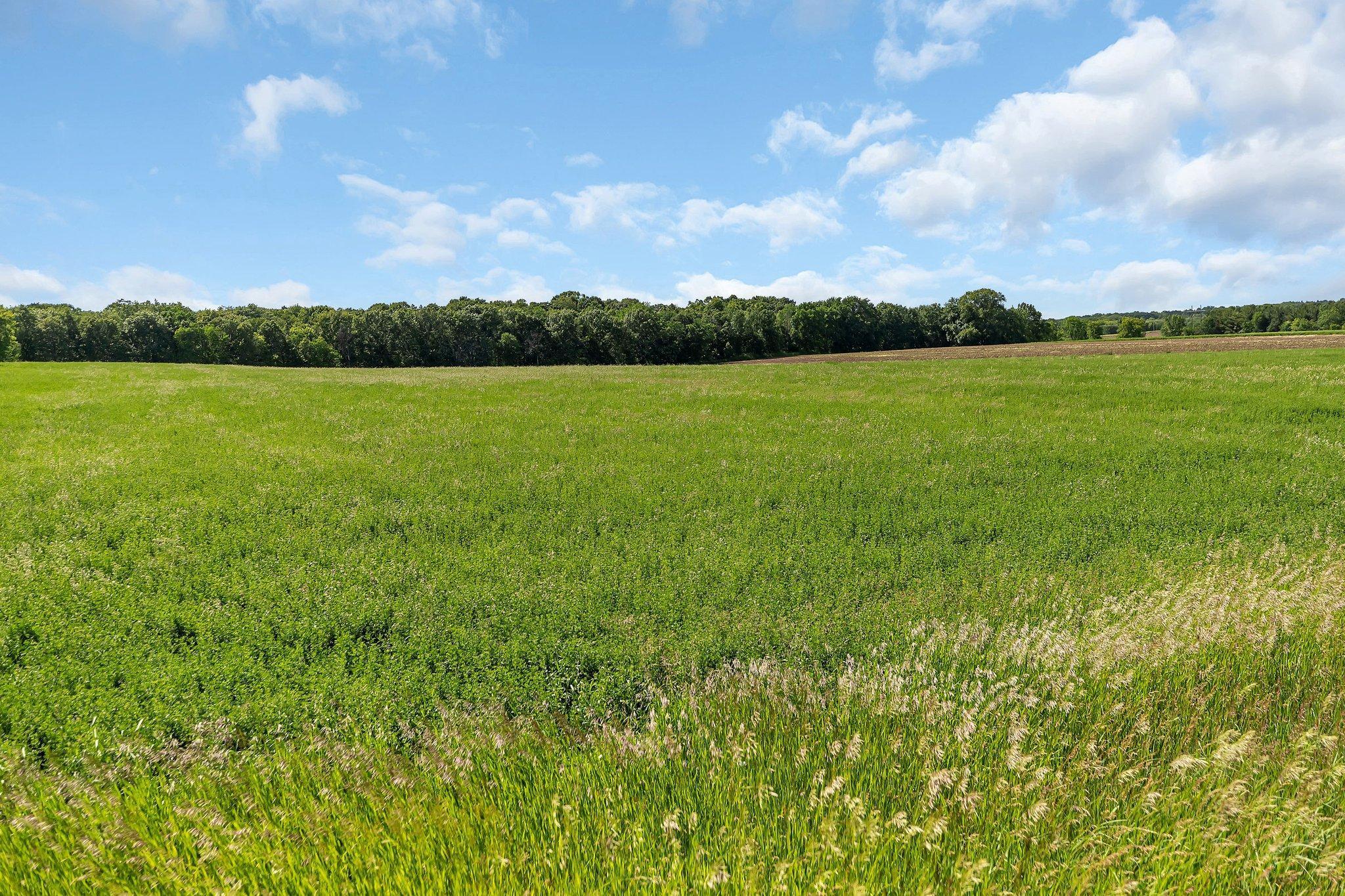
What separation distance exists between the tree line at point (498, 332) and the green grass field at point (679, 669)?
84.2 m

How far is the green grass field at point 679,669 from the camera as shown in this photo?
329 centimetres

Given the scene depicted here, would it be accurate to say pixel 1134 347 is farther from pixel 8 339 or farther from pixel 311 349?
pixel 8 339

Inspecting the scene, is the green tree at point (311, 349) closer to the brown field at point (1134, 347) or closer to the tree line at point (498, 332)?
the tree line at point (498, 332)

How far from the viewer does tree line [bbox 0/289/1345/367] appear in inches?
3915

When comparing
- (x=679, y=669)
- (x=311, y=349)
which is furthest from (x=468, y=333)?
(x=679, y=669)

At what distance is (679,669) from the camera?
5785 mm

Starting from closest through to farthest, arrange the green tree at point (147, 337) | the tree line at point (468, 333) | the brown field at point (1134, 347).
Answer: the brown field at point (1134, 347) < the tree line at point (468, 333) < the green tree at point (147, 337)

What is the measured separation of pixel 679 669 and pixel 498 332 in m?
108

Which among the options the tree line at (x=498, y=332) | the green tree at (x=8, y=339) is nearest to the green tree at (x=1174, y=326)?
the tree line at (x=498, y=332)

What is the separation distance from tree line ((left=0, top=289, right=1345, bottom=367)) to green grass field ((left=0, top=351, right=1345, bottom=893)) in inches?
3313

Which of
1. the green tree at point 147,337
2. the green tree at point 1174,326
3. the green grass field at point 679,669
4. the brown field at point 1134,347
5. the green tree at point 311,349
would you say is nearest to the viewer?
the green grass field at point 679,669

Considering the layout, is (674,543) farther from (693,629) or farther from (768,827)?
(768,827)

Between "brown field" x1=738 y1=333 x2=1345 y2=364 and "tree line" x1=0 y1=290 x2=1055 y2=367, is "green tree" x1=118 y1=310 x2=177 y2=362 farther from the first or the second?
"brown field" x1=738 y1=333 x2=1345 y2=364

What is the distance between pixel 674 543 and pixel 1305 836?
6.69 m
